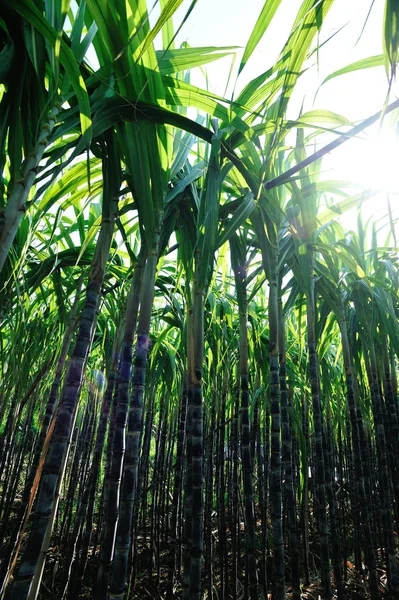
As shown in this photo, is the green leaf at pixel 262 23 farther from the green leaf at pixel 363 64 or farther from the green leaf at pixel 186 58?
the green leaf at pixel 363 64

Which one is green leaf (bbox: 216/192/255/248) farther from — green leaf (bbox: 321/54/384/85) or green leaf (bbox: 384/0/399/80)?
green leaf (bbox: 384/0/399/80)

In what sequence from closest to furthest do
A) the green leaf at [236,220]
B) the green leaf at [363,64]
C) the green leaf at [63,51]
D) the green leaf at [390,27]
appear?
the green leaf at [390,27], the green leaf at [63,51], the green leaf at [363,64], the green leaf at [236,220]

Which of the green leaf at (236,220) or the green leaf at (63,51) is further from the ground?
the green leaf at (236,220)

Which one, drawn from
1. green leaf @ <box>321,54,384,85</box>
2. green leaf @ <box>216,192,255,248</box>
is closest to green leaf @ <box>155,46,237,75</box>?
green leaf @ <box>321,54,384,85</box>

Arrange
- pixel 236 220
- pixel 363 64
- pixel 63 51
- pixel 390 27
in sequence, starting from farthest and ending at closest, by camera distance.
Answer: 1. pixel 236 220
2. pixel 363 64
3. pixel 63 51
4. pixel 390 27

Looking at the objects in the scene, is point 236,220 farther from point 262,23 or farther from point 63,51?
point 63,51

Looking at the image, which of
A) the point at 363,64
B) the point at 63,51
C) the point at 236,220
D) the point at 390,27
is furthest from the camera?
the point at 236,220

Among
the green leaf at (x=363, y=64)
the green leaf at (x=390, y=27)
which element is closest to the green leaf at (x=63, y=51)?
the green leaf at (x=390, y=27)

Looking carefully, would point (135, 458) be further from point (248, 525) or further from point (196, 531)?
point (248, 525)

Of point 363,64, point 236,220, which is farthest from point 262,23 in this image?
point 236,220

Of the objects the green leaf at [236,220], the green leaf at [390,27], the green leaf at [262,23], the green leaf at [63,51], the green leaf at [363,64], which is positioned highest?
the green leaf at [363,64]

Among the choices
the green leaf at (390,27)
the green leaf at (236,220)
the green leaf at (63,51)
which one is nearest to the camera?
the green leaf at (390,27)

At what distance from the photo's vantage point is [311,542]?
4867 millimetres

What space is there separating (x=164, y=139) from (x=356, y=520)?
13.1 ft
